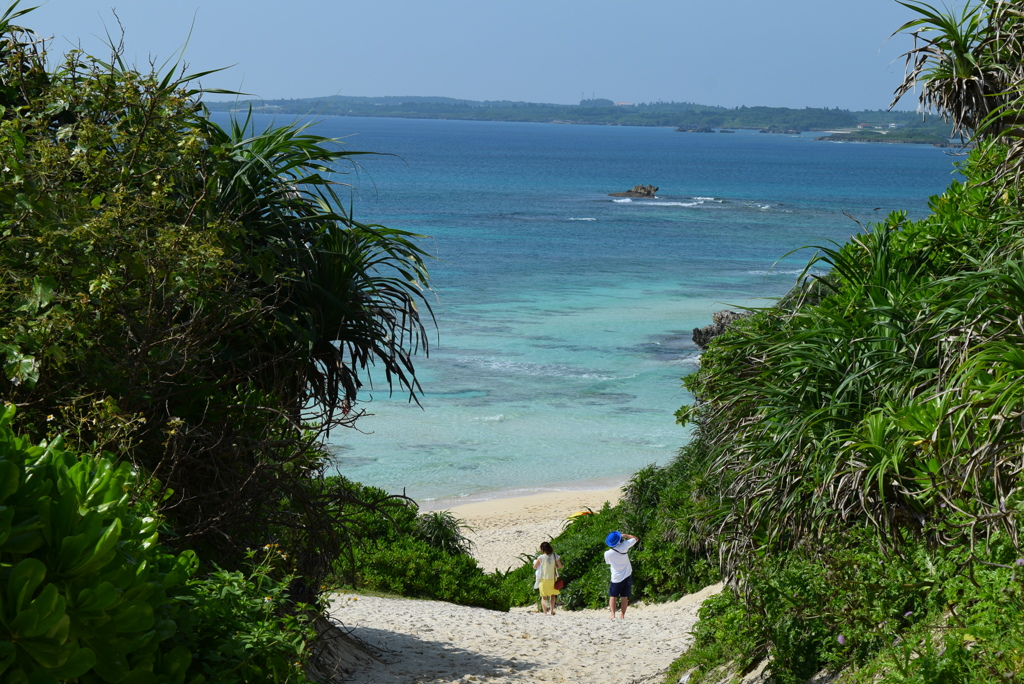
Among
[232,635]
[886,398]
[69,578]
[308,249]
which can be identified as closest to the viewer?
[69,578]

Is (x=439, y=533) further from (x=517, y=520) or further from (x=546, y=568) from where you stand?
(x=517, y=520)

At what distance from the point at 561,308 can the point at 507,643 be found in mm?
32029

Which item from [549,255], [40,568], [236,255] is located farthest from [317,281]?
[549,255]

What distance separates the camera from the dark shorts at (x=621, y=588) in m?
11.2

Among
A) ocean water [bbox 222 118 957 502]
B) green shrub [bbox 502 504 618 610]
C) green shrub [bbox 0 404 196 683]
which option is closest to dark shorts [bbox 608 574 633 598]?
green shrub [bbox 502 504 618 610]

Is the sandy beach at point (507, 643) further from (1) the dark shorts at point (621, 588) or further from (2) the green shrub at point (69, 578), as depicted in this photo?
(2) the green shrub at point (69, 578)

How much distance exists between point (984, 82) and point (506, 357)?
24714mm

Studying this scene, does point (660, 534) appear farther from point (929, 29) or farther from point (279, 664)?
point (279, 664)

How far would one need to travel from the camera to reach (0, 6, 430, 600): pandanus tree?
4262 millimetres

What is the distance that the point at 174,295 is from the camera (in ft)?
15.6

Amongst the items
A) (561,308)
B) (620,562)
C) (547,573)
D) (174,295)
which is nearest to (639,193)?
(561,308)

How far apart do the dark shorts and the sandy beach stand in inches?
11.9

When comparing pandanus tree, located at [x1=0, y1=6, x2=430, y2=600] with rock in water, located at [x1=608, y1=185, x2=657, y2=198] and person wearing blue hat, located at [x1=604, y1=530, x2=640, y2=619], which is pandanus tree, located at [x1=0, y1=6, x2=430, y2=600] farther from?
rock in water, located at [x1=608, y1=185, x2=657, y2=198]

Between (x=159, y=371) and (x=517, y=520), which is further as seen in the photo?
(x=517, y=520)
